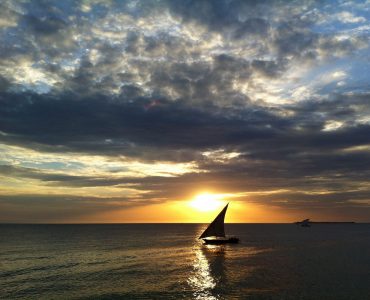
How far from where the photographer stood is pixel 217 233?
133500mm

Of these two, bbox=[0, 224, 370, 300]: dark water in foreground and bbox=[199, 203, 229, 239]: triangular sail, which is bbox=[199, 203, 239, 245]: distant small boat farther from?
bbox=[0, 224, 370, 300]: dark water in foreground

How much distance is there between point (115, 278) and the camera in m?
63.8

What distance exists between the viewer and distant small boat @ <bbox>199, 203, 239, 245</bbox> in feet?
421

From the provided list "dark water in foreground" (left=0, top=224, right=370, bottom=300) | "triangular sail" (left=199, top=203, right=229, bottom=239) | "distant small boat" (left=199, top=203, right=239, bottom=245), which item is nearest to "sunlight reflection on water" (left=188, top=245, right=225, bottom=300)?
"dark water in foreground" (left=0, top=224, right=370, bottom=300)

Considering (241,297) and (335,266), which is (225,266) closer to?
(335,266)

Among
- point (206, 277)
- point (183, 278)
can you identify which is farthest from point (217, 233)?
point (183, 278)

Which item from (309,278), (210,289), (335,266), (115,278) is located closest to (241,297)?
(210,289)

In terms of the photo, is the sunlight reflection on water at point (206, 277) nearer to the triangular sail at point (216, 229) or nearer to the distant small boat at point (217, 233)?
the distant small boat at point (217, 233)

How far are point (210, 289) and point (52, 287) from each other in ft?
81.9

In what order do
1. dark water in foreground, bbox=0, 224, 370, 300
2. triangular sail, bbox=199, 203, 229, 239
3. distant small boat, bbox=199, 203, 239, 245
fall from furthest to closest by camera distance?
triangular sail, bbox=199, 203, 229, 239, distant small boat, bbox=199, 203, 239, 245, dark water in foreground, bbox=0, 224, 370, 300

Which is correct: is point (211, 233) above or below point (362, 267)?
above

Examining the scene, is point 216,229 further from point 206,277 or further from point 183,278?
point 183,278

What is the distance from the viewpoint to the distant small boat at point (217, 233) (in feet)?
421

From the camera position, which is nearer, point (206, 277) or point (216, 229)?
point (206, 277)
